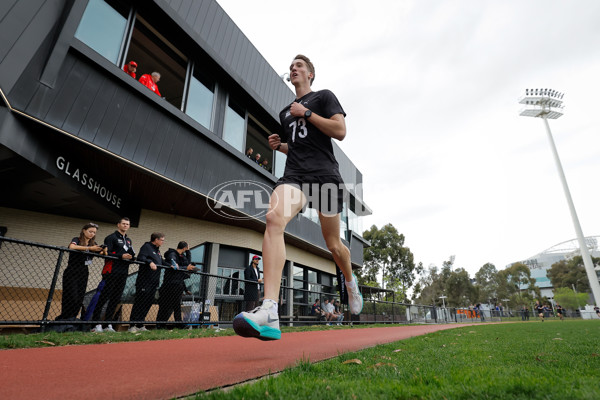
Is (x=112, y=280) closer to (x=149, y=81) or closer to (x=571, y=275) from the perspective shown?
(x=149, y=81)

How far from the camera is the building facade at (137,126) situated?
228 inches

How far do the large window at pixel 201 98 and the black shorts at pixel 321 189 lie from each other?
26.2ft

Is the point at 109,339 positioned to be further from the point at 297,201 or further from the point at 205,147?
the point at 205,147

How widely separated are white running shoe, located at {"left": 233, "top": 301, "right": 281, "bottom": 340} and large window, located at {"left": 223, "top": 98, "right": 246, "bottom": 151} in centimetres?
987

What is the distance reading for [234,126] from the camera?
12148mm

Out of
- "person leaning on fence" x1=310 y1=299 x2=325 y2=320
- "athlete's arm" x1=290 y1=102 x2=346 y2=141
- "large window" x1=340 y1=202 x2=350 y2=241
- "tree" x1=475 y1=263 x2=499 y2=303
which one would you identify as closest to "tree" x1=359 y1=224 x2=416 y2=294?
"large window" x1=340 y1=202 x2=350 y2=241

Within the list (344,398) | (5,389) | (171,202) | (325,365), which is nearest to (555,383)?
(344,398)

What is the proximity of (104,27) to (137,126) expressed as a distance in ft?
7.50

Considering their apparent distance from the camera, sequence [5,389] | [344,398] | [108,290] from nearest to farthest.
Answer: [344,398] < [5,389] < [108,290]

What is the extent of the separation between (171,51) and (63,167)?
197 inches

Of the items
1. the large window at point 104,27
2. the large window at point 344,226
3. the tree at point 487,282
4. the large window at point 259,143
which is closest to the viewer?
the large window at point 104,27

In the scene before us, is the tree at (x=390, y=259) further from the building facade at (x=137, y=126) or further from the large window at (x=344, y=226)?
the building facade at (x=137, y=126)

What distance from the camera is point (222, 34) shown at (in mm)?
11109

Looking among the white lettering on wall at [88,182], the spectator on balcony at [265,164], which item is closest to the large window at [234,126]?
the spectator on balcony at [265,164]
